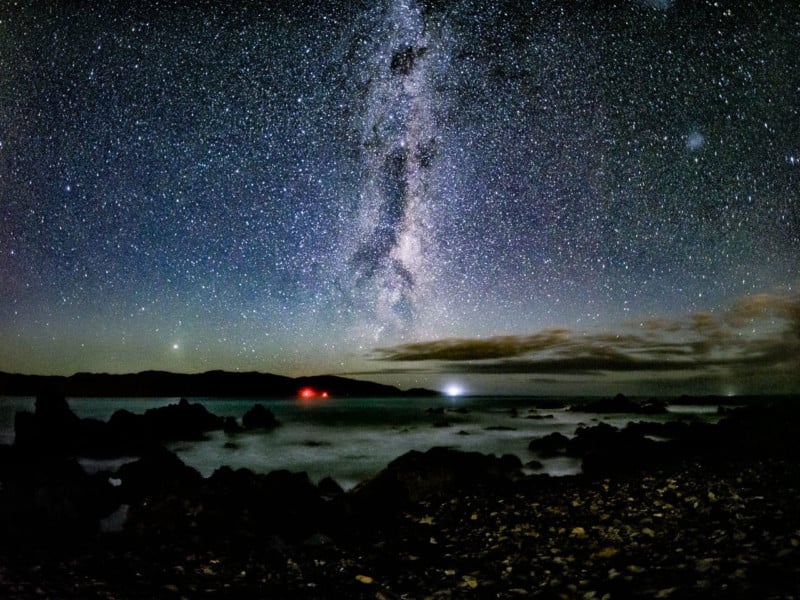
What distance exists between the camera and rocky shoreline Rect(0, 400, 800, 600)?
6836 mm

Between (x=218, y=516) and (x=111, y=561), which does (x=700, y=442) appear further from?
(x=111, y=561)

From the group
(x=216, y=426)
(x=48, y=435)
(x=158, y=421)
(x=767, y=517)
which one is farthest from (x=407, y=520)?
(x=216, y=426)

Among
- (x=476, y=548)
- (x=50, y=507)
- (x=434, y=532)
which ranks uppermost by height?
(x=476, y=548)

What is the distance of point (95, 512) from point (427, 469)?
10271 millimetres

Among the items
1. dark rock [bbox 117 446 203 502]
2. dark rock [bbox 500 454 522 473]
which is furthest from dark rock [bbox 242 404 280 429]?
dark rock [bbox 500 454 522 473]

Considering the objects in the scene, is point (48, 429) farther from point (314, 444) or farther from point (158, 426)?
point (314, 444)

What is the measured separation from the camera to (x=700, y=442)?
21047 mm

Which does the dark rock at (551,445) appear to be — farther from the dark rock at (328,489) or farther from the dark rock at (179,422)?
the dark rock at (179,422)

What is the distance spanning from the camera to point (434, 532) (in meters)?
10.9

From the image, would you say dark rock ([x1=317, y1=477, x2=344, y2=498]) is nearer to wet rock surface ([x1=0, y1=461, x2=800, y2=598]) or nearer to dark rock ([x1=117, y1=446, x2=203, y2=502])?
dark rock ([x1=117, y1=446, x2=203, y2=502])

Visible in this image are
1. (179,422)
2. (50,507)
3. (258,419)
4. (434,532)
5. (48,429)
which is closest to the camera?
(434,532)

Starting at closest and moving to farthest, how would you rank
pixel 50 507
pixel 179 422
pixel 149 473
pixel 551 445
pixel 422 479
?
pixel 50 507 → pixel 422 479 → pixel 149 473 → pixel 551 445 → pixel 179 422

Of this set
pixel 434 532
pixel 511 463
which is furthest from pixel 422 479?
pixel 511 463

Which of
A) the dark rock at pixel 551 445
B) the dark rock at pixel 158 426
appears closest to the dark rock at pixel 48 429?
the dark rock at pixel 158 426
